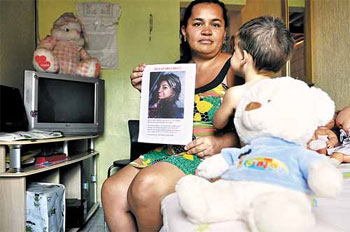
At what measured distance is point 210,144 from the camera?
0.90 metres

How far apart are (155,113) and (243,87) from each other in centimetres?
29

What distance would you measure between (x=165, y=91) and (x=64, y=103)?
4.76 ft

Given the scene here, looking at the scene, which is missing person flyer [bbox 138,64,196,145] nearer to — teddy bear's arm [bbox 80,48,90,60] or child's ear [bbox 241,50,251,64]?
child's ear [bbox 241,50,251,64]

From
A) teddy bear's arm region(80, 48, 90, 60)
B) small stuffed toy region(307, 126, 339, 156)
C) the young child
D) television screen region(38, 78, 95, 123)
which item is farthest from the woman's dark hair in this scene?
teddy bear's arm region(80, 48, 90, 60)

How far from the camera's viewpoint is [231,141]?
904 mm

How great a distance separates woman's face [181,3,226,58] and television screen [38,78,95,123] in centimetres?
127

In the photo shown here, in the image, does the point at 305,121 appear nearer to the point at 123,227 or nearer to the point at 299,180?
the point at 299,180

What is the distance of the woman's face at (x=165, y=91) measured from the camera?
90 centimetres

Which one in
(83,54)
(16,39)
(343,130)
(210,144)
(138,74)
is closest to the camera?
(210,144)

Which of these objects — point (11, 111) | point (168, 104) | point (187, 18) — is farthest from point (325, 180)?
point (11, 111)

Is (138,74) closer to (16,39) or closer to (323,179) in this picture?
(323,179)

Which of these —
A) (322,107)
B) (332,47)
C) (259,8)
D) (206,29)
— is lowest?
(322,107)

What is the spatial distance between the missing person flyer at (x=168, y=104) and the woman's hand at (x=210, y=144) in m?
0.03

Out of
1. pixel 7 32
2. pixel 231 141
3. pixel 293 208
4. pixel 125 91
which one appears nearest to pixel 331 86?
pixel 231 141
